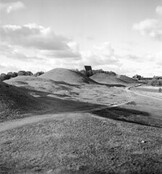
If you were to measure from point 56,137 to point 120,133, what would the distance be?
616cm

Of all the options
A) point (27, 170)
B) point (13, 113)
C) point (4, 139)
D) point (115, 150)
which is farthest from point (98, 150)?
point (13, 113)

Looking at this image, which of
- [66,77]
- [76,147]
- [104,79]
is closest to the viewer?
[76,147]

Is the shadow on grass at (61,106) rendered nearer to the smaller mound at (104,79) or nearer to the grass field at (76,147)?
the grass field at (76,147)

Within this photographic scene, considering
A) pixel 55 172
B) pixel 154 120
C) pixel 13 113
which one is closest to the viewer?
pixel 55 172

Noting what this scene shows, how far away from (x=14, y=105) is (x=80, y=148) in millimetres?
16263

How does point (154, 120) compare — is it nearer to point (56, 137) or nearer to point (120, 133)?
point (120, 133)

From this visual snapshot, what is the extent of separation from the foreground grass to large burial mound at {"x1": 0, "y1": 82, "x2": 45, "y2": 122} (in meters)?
6.14

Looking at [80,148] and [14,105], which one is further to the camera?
[14,105]

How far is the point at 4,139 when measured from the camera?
18.7 metres

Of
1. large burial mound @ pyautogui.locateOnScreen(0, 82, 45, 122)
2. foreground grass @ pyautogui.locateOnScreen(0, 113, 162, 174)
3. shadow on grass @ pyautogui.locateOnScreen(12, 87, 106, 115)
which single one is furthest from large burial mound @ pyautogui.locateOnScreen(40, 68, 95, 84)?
foreground grass @ pyautogui.locateOnScreen(0, 113, 162, 174)

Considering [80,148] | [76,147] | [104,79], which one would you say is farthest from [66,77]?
[80,148]

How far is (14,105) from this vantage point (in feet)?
97.1

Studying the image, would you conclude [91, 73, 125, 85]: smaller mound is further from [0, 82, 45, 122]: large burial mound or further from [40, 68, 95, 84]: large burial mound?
[0, 82, 45, 122]: large burial mound

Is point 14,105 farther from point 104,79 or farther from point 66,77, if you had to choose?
point 104,79
